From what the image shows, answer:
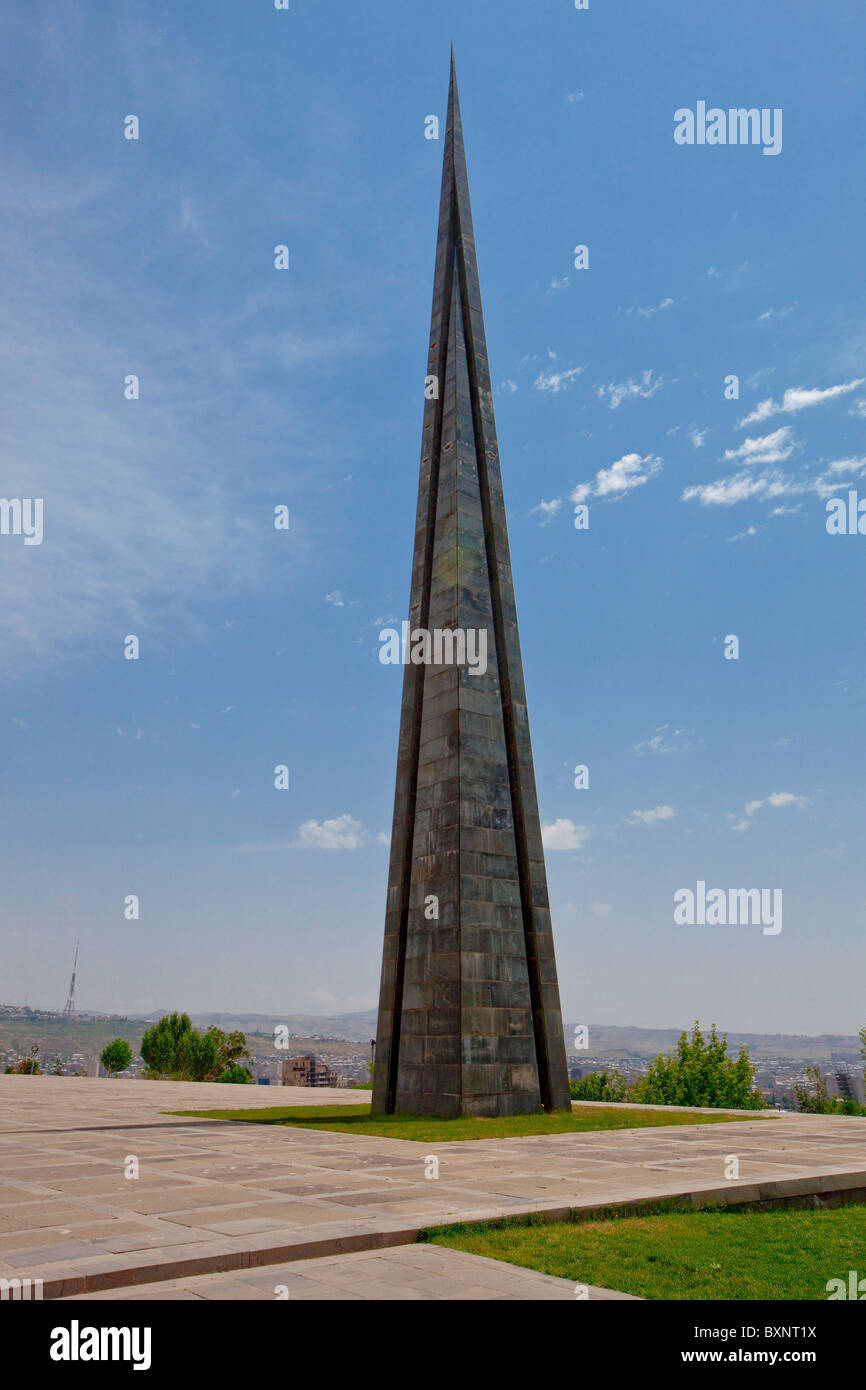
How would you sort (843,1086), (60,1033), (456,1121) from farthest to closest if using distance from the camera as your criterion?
(60,1033)
(843,1086)
(456,1121)

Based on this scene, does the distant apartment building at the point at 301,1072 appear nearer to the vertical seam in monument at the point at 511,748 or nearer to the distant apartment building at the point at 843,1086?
the distant apartment building at the point at 843,1086

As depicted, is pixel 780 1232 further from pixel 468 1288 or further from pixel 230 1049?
pixel 230 1049

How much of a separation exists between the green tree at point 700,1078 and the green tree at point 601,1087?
57 cm

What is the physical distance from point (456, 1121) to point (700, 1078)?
15.8 metres

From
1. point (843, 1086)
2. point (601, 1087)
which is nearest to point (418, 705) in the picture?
point (601, 1087)

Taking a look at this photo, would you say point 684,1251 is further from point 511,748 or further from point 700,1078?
point 700,1078

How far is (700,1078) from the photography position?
30.8m

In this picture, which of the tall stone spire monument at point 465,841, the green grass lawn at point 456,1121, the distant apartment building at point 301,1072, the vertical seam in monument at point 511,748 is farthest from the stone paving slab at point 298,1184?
the distant apartment building at point 301,1072

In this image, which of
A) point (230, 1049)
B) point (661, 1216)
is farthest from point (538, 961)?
point (230, 1049)

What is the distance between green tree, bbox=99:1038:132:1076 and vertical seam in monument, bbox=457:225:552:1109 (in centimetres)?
4875

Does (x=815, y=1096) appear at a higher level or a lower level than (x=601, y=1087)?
lower

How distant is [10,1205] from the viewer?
8.79 meters
